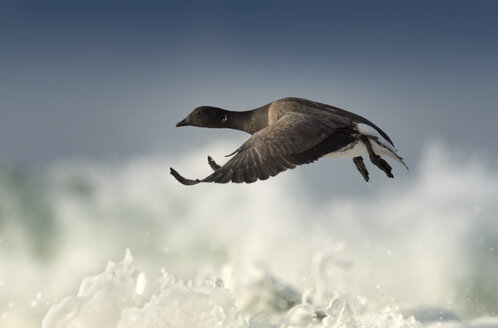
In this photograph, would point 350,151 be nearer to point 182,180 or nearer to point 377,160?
point 377,160

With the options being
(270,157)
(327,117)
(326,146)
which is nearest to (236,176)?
(270,157)

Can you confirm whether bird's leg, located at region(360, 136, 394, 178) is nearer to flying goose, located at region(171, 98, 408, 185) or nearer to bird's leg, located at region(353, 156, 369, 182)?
flying goose, located at region(171, 98, 408, 185)

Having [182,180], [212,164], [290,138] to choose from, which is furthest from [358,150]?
[182,180]

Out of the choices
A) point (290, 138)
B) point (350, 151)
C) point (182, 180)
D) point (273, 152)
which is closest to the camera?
point (182, 180)

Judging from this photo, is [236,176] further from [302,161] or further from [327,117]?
[327,117]

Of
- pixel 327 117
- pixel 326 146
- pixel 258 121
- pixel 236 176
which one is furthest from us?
pixel 258 121

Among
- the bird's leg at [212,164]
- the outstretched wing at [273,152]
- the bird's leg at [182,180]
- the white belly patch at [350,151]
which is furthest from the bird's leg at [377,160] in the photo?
the bird's leg at [182,180]
